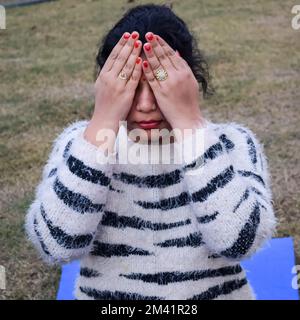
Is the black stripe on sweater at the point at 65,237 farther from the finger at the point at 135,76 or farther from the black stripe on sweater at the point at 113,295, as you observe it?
the finger at the point at 135,76

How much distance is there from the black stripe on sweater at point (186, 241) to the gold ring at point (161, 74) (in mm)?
462

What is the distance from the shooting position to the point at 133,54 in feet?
5.01

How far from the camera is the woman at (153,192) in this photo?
1.55 metres

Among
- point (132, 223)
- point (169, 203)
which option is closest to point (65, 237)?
point (132, 223)

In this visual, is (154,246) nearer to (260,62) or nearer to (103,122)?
(103,122)

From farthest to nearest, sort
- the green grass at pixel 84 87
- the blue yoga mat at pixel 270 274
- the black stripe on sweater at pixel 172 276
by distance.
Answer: the green grass at pixel 84 87 < the blue yoga mat at pixel 270 274 < the black stripe on sweater at pixel 172 276

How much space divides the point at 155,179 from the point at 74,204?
0.25 meters

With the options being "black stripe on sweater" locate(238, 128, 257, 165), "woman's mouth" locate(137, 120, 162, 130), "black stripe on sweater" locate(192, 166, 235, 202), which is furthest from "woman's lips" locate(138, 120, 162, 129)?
"black stripe on sweater" locate(238, 128, 257, 165)

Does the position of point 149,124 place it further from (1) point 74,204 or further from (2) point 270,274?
(2) point 270,274

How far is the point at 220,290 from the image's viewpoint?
1704 millimetres

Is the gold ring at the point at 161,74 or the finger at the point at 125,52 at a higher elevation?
the finger at the point at 125,52

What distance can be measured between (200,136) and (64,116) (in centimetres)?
351

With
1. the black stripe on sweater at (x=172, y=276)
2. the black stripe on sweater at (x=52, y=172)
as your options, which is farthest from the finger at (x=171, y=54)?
the black stripe on sweater at (x=172, y=276)

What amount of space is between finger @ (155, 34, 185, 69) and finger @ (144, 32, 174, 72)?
0.04 feet
